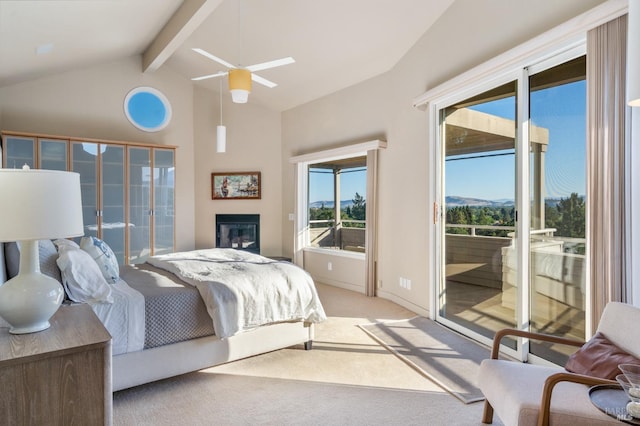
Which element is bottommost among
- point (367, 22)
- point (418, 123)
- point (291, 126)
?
point (418, 123)

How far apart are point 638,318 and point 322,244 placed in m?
4.80

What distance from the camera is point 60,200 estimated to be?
160 cm

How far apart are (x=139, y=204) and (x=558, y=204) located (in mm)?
5031

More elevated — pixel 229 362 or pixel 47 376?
pixel 47 376

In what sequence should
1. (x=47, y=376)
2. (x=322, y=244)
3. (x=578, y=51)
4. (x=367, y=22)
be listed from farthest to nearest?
(x=322, y=244), (x=367, y=22), (x=578, y=51), (x=47, y=376)

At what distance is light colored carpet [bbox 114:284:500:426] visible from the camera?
2.29m

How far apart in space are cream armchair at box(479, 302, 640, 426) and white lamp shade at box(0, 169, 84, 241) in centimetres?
204

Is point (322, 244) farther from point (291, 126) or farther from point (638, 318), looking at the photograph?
point (638, 318)

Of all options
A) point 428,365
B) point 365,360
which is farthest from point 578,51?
point 365,360

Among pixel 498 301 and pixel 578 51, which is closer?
pixel 578 51

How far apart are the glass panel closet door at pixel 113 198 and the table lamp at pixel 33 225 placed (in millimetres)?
3827

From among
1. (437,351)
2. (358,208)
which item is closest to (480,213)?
(437,351)

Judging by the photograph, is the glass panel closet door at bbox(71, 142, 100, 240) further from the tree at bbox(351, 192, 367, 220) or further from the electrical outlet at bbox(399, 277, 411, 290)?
the electrical outlet at bbox(399, 277, 411, 290)

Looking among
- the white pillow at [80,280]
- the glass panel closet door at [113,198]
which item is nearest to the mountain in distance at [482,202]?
the white pillow at [80,280]
